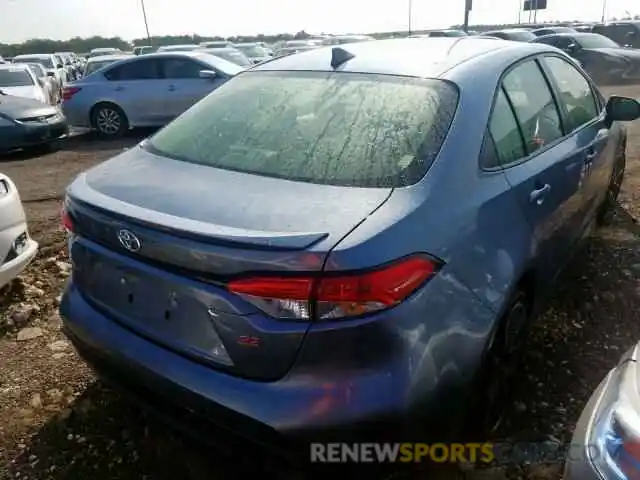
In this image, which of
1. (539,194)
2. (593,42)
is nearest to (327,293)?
(539,194)

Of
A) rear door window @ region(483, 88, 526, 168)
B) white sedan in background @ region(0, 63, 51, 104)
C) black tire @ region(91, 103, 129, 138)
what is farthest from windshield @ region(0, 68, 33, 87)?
rear door window @ region(483, 88, 526, 168)

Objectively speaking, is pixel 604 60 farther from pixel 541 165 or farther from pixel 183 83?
pixel 541 165

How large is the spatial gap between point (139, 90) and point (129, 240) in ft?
30.6

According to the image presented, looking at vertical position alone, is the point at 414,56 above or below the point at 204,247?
above

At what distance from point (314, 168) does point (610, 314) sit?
2294 mm

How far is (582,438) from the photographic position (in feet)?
5.26

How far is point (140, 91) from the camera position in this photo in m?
10.5

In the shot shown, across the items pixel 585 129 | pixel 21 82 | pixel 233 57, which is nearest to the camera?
pixel 585 129

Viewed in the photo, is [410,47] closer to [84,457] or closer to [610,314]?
[610,314]

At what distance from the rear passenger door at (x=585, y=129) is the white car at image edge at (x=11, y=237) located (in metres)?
3.15

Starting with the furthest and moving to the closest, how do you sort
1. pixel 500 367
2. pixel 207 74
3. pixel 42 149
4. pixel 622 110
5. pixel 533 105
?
pixel 207 74, pixel 42 149, pixel 622 110, pixel 533 105, pixel 500 367

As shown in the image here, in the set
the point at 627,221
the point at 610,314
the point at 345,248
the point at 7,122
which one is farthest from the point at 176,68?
the point at 345,248

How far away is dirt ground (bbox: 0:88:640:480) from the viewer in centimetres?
238

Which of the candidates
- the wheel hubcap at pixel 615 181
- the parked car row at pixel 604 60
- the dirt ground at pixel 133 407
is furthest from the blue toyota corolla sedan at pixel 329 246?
the parked car row at pixel 604 60
